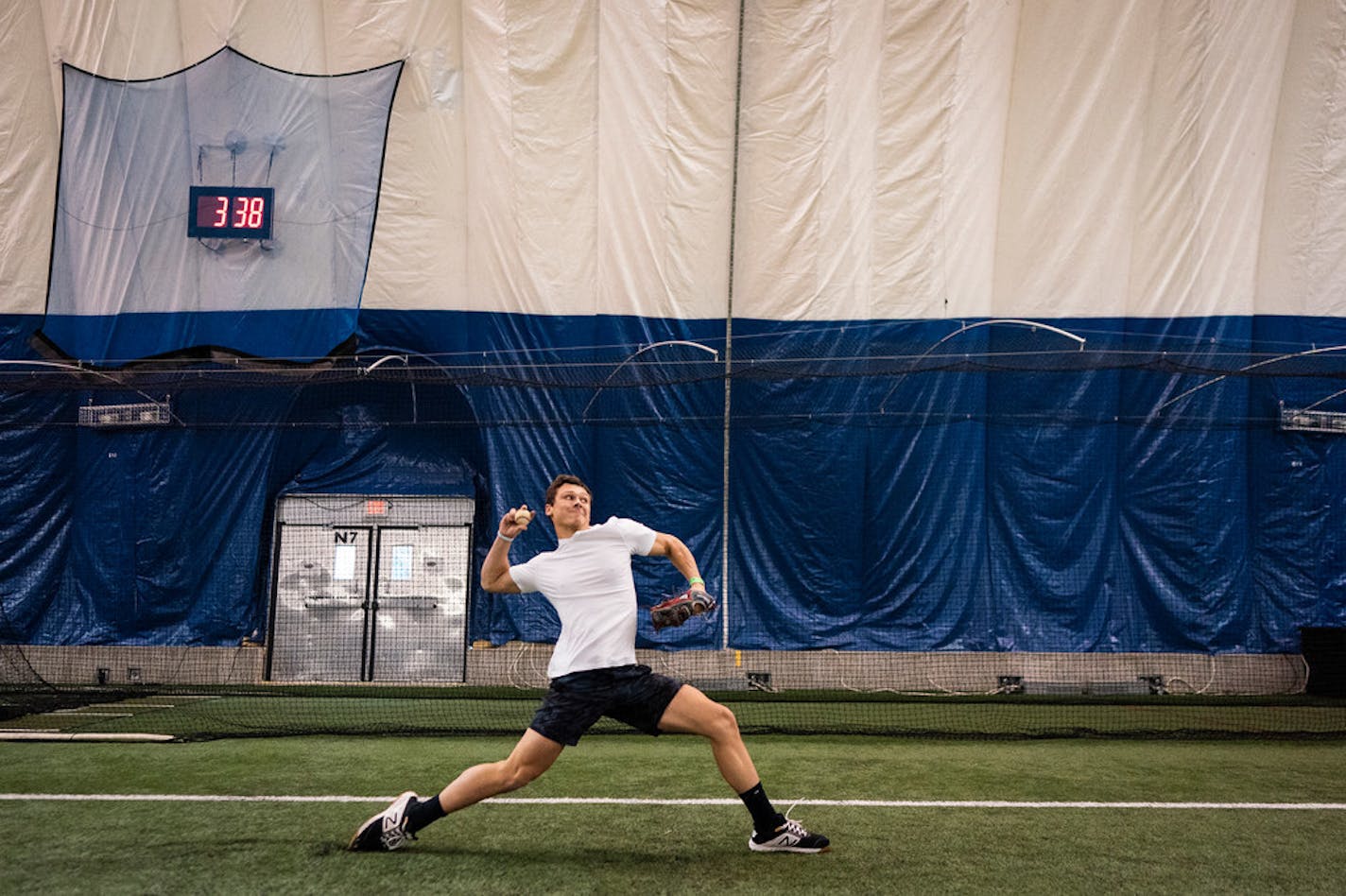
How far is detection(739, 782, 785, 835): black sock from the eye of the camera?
481 cm

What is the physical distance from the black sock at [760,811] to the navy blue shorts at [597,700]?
514 mm

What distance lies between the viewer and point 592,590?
194 inches

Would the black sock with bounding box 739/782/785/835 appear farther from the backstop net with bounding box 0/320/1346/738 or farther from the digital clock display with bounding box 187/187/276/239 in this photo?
the digital clock display with bounding box 187/187/276/239

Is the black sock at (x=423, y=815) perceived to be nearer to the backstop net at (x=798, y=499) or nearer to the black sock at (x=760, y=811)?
the black sock at (x=760, y=811)

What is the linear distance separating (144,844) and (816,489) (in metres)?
10.1

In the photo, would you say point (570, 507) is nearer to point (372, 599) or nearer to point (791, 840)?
point (791, 840)

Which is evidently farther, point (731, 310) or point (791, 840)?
point (731, 310)

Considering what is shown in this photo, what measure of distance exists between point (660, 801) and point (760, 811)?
56.9 inches

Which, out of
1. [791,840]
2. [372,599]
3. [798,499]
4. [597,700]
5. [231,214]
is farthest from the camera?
[372,599]

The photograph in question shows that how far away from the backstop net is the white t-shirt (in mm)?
8493

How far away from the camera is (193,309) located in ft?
48.7

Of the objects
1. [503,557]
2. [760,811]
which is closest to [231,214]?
[503,557]

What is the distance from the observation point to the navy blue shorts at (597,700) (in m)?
4.73

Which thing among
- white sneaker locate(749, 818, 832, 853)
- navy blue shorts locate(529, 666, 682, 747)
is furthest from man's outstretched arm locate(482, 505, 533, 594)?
white sneaker locate(749, 818, 832, 853)
